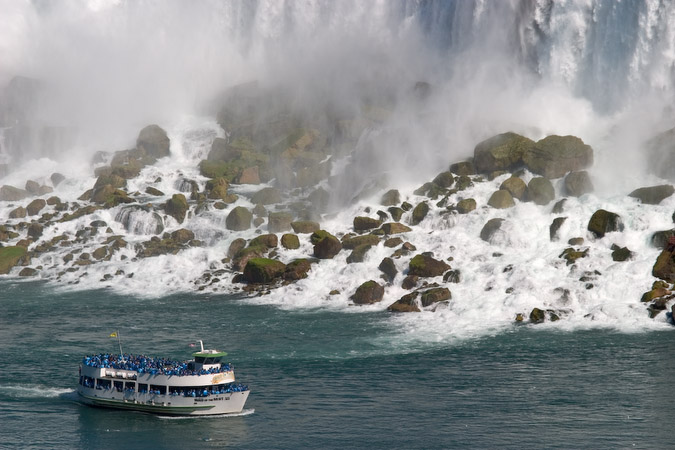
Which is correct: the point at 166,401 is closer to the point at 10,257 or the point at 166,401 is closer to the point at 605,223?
the point at 605,223

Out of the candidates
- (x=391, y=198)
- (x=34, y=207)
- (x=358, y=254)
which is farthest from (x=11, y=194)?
(x=358, y=254)

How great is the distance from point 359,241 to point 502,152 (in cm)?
1874

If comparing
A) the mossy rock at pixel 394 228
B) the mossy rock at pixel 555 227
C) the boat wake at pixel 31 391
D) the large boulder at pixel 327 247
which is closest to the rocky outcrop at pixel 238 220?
the large boulder at pixel 327 247

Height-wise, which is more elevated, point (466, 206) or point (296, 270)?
point (466, 206)

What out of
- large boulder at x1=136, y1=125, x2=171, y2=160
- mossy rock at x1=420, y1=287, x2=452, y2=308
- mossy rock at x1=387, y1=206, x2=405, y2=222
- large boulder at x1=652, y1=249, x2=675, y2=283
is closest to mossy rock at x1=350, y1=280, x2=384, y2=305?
mossy rock at x1=420, y1=287, x2=452, y2=308

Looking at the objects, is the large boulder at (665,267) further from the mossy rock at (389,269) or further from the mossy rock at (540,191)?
the mossy rock at (389,269)

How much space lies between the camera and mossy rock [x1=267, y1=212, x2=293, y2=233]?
8250cm

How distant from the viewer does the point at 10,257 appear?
8456cm

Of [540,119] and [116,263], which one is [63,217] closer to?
[116,263]

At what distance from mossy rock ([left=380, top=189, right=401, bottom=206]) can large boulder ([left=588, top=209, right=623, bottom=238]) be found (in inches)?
871

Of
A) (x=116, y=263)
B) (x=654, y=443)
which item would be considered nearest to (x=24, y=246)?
(x=116, y=263)

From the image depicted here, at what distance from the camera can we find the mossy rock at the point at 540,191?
73688mm

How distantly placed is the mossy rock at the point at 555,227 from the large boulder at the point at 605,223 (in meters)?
2.97

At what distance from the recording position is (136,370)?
39875 millimetres
